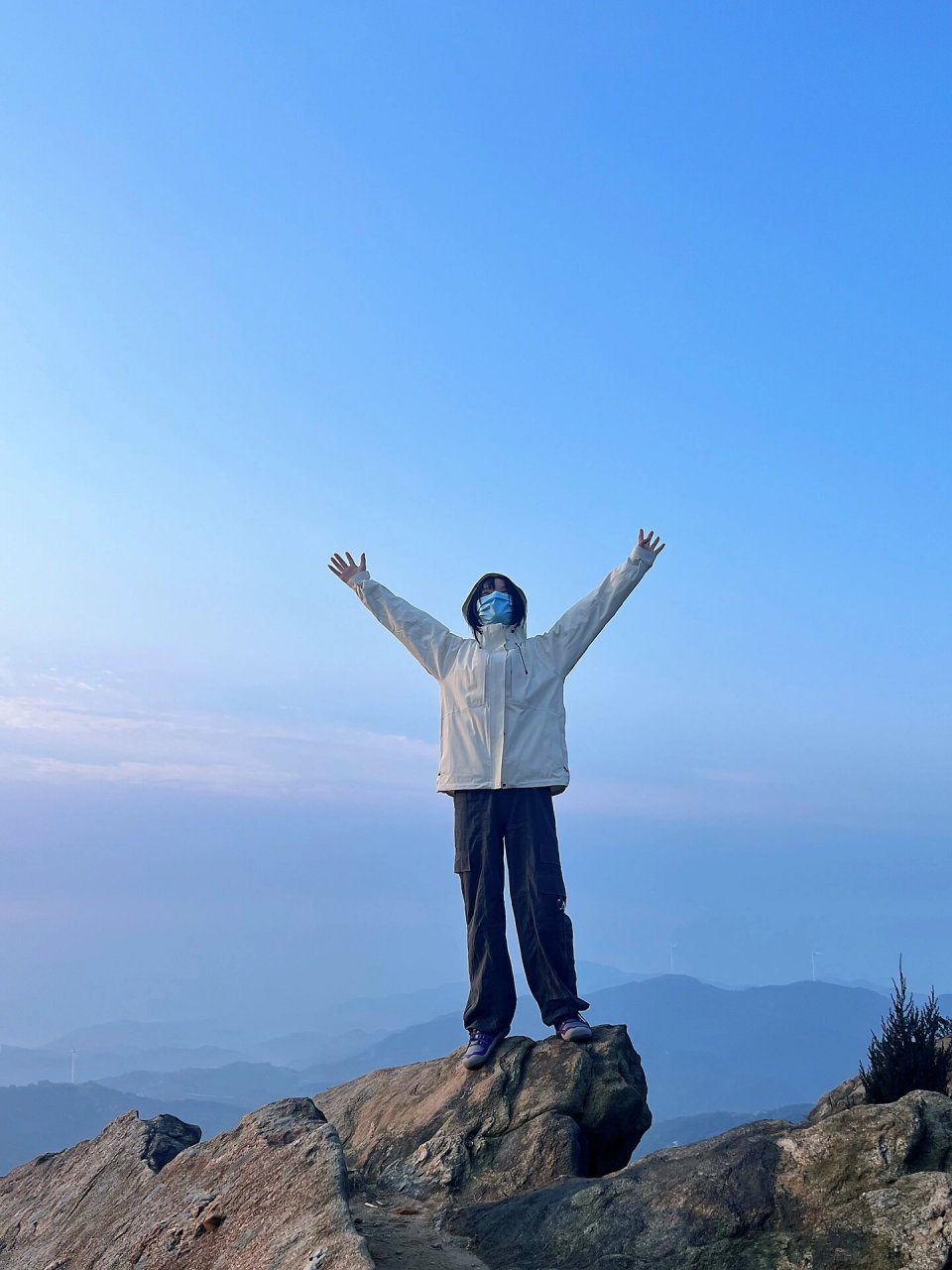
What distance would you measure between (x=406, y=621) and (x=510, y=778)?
1.84m

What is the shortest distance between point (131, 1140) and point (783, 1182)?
17.7ft

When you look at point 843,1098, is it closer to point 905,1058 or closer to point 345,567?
point 905,1058

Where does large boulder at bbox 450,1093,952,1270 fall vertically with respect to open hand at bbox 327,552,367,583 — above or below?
below

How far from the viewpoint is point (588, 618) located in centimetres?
991

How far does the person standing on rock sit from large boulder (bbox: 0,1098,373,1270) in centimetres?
228

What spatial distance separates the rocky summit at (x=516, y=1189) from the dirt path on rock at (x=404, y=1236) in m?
0.02

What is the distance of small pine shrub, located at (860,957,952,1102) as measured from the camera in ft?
25.6

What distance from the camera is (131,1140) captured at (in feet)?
28.8

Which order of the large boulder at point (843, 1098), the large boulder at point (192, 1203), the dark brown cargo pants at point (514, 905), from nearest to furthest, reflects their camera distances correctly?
the large boulder at point (192, 1203), the large boulder at point (843, 1098), the dark brown cargo pants at point (514, 905)

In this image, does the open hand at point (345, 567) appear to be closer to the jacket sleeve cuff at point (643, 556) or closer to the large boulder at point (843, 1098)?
the jacket sleeve cuff at point (643, 556)

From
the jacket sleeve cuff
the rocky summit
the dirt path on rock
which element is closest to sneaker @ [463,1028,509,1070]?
the rocky summit

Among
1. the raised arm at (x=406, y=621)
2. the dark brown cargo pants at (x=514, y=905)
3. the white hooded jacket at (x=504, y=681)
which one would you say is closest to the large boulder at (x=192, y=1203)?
the dark brown cargo pants at (x=514, y=905)

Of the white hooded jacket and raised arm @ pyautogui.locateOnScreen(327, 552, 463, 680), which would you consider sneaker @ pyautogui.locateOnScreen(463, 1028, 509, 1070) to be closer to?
the white hooded jacket

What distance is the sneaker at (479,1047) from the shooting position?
9.05m
